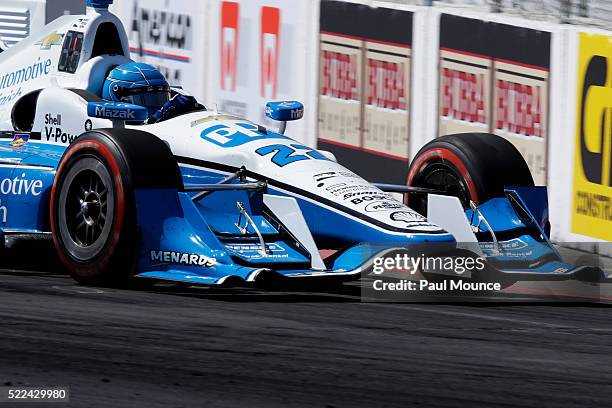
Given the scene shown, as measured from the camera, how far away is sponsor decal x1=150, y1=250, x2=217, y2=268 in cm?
805

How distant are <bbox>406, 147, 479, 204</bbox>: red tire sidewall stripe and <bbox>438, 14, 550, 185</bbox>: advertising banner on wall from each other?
1840mm

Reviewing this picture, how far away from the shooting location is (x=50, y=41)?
10.7 metres

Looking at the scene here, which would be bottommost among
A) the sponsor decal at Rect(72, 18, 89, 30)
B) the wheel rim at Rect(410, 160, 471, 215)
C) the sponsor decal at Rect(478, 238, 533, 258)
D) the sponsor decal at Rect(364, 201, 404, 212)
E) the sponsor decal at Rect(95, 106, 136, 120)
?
the sponsor decal at Rect(478, 238, 533, 258)

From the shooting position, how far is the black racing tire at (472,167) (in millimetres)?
9320

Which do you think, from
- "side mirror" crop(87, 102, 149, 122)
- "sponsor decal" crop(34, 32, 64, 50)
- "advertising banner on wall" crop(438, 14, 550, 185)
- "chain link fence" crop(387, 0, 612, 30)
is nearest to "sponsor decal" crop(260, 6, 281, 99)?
"chain link fence" crop(387, 0, 612, 30)

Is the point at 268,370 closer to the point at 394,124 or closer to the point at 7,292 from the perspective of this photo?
the point at 7,292

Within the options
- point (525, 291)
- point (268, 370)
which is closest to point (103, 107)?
point (525, 291)

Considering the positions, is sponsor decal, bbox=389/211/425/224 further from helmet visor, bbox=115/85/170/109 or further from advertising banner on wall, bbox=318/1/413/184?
advertising banner on wall, bbox=318/1/413/184

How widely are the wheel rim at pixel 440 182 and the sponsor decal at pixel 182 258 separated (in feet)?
6.78

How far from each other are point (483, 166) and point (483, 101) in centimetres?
277

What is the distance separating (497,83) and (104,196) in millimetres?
4561

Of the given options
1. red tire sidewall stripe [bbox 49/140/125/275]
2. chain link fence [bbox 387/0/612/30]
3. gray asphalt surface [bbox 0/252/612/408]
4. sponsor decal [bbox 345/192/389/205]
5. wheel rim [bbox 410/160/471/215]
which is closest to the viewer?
gray asphalt surface [bbox 0/252/612/408]

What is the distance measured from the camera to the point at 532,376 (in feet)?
19.2

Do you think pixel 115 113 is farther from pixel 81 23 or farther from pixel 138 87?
pixel 81 23
